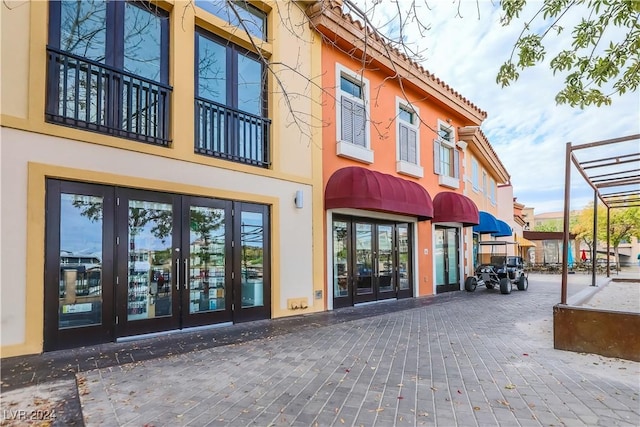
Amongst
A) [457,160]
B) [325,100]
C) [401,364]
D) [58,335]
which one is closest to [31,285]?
[58,335]

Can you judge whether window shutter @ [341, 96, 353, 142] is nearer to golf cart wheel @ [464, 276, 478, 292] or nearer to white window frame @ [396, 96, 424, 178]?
white window frame @ [396, 96, 424, 178]

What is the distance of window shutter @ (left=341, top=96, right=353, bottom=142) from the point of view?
10719mm

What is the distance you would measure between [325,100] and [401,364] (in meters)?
7.26

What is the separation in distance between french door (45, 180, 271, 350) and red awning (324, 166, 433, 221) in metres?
2.06

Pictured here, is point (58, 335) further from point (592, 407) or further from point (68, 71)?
point (592, 407)

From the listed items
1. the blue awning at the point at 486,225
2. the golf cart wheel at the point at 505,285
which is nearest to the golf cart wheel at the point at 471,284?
the golf cart wheel at the point at 505,285

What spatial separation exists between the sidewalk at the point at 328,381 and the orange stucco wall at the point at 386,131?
14.8 ft

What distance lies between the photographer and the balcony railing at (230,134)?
306 inches

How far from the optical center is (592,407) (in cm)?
369

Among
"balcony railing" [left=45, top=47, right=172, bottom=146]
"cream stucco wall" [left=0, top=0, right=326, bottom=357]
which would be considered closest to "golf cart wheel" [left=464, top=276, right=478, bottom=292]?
"cream stucco wall" [left=0, top=0, right=326, bottom=357]

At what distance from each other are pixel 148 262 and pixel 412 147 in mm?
9549

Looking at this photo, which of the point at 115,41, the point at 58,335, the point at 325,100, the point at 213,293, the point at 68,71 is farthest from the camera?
the point at 325,100

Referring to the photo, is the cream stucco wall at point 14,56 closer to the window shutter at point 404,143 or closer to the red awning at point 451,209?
the window shutter at point 404,143

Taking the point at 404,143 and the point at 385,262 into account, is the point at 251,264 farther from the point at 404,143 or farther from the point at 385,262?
the point at 404,143
